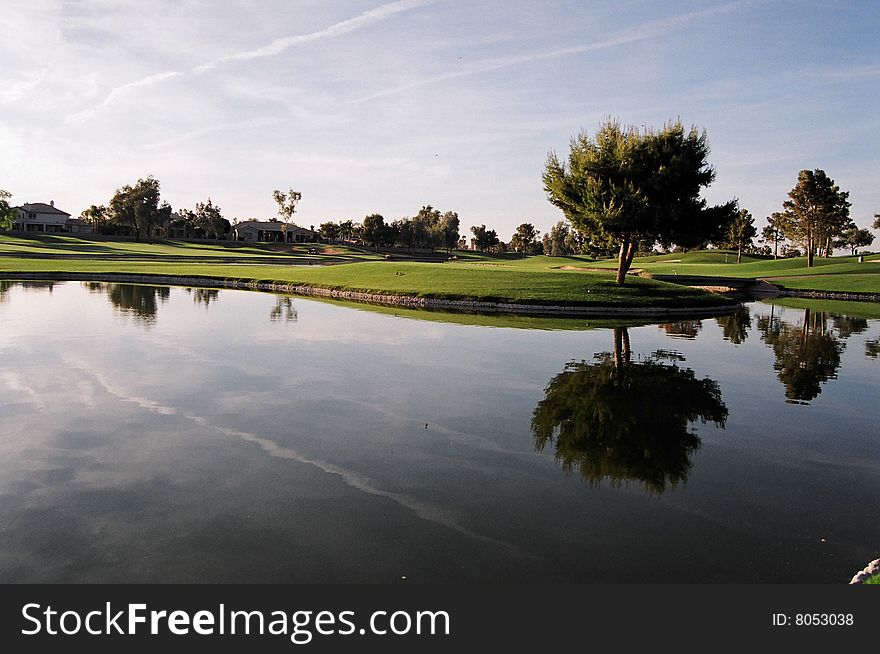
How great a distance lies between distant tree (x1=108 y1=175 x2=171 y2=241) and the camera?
14638cm

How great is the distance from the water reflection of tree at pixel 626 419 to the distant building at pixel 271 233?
161 meters

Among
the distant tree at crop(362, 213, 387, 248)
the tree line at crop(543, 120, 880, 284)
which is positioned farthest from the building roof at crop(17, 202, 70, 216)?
the tree line at crop(543, 120, 880, 284)

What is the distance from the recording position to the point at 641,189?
44.2 meters

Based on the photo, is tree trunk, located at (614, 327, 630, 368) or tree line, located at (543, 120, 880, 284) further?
tree line, located at (543, 120, 880, 284)

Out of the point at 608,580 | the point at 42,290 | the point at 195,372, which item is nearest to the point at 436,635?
the point at 608,580

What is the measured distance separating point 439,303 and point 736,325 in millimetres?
17903

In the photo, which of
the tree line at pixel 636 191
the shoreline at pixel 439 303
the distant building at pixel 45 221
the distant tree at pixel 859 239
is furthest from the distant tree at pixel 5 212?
the distant tree at pixel 859 239

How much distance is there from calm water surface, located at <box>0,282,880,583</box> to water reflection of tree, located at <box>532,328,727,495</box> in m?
0.07

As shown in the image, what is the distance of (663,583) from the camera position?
23.8ft

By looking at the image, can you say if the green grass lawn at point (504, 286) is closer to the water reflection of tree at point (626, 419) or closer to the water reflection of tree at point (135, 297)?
the water reflection of tree at point (135, 297)

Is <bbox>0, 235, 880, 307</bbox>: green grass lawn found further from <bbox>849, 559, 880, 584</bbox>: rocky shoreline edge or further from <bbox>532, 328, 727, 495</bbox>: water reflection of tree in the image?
<bbox>849, 559, 880, 584</bbox>: rocky shoreline edge

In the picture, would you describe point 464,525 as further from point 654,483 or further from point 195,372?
point 195,372

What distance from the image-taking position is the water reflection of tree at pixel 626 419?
1116cm

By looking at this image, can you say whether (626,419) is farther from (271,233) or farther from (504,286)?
(271,233)
